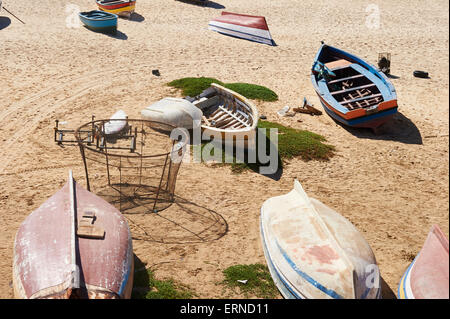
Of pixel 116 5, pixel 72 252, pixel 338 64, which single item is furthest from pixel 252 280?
pixel 116 5

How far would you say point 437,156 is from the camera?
16.5 metres

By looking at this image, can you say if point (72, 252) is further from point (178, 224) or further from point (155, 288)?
point (178, 224)

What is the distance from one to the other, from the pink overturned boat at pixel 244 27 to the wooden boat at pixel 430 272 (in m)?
18.9

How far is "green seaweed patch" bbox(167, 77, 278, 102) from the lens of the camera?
1962 cm

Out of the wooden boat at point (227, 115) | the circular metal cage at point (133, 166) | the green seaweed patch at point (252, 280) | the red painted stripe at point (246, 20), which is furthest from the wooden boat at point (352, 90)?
the green seaweed patch at point (252, 280)

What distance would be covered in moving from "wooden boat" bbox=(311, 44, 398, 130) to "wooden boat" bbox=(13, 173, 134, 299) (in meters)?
10.8

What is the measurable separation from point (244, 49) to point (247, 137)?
A: 1152cm

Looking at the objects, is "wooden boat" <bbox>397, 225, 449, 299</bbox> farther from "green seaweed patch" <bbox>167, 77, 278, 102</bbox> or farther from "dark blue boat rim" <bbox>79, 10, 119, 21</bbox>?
"dark blue boat rim" <bbox>79, 10, 119, 21</bbox>

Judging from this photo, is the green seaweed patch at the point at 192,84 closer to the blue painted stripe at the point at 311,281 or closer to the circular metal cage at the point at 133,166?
the circular metal cage at the point at 133,166

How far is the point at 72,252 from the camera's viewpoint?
8469 mm

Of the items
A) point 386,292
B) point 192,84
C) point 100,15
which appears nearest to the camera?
point 386,292

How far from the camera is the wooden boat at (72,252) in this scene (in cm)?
816

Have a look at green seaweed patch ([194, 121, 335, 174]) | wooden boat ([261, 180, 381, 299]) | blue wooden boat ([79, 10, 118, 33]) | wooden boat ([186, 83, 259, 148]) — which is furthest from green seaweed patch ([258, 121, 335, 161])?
blue wooden boat ([79, 10, 118, 33])

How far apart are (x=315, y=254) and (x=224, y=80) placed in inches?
520
